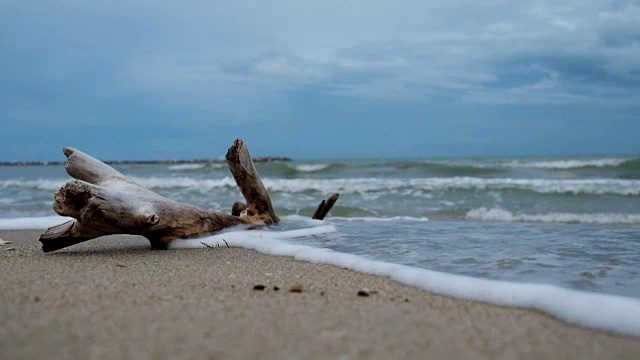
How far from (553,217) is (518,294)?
7.88 metres

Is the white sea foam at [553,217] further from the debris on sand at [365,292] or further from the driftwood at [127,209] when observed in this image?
the debris on sand at [365,292]

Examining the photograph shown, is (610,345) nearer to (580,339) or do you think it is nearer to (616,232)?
(580,339)

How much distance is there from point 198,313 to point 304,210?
9.16m

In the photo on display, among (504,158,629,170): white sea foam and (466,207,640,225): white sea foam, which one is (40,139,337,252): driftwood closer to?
(466,207,640,225): white sea foam

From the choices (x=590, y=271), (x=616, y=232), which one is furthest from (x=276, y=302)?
(x=616, y=232)

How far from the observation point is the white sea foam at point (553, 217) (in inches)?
379

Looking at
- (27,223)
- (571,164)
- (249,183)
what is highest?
(249,183)

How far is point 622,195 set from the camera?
43.4ft

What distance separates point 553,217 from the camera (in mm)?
10156

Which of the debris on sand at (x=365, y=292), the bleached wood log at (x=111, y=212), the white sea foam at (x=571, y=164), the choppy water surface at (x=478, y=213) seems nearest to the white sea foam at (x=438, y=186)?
the choppy water surface at (x=478, y=213)

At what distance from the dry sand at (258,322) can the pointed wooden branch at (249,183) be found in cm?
262

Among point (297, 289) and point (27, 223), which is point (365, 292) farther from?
point (27, 223)

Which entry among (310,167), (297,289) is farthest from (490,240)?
(310,167)

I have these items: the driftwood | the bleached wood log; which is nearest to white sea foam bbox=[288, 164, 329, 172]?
the driftwood
